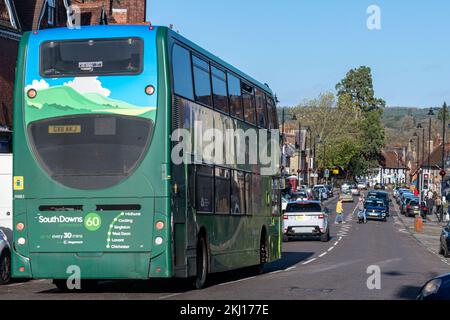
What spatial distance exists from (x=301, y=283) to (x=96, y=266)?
5542 millimetres

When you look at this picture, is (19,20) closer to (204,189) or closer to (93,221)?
(204,189)

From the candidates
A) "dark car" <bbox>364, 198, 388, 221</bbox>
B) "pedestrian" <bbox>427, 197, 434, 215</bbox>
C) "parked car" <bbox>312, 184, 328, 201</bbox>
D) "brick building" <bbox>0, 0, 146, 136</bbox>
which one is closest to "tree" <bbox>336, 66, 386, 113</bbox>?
"parked car" <bbox>312, 184, 328, 201</bbox>

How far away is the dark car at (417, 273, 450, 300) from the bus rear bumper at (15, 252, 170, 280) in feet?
16.6

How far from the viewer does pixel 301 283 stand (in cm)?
1988

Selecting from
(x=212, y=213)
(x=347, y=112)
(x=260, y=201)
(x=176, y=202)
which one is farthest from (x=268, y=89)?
(x=347, y=112)

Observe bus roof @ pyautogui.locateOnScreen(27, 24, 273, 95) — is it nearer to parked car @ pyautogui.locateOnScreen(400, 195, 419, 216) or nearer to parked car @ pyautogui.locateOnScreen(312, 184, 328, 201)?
parked car @ pyautogui.locateOnScreen(400, 195, 419, 216)

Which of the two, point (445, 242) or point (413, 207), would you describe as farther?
point (413, 207)

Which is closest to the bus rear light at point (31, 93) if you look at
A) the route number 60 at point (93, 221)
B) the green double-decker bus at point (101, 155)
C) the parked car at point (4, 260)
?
the green double-decker bus at point (101, 155)

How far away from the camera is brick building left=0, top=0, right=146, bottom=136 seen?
40.4 meters

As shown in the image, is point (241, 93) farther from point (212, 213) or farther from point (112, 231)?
point (112, 231)

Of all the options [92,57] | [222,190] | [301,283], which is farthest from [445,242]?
[92,57]

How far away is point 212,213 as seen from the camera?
18516 millimetres

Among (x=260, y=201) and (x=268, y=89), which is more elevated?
(x=268, y=89)
